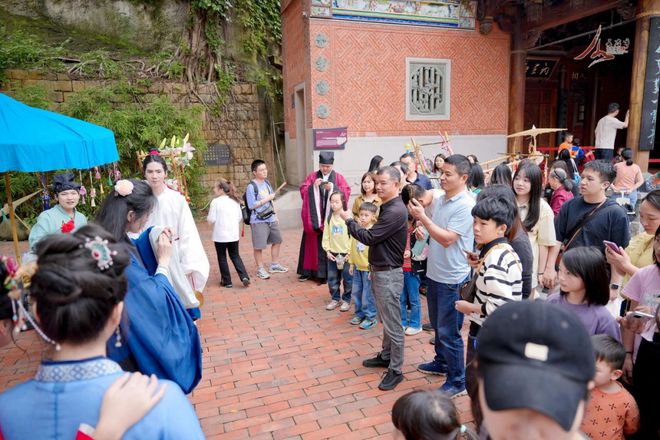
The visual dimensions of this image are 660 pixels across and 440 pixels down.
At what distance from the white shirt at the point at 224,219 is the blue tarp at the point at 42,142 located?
70.8 inches

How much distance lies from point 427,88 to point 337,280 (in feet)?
21.4

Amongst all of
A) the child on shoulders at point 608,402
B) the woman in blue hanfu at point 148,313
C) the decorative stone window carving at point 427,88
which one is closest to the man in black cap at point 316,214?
the woman in blue hanfu at point 148,313

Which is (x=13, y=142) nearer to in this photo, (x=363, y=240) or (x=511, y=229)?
(x=363, y=240)

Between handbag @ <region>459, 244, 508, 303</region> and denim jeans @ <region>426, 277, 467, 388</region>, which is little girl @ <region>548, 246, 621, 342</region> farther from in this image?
denim jeans @ <region>426, 277, 467, 388</region>

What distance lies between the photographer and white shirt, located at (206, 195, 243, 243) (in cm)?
577

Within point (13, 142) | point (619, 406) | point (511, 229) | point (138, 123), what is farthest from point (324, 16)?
point (619, 406)

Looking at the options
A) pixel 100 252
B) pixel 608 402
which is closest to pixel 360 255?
pixel 608 402

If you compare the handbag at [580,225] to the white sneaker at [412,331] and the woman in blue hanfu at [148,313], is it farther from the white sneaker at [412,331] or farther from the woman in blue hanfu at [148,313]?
the woman in blue hanfu at [148,313]

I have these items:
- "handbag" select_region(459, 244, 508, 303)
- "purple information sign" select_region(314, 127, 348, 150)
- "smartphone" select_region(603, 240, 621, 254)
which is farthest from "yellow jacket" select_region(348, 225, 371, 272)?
"purple information sign" select_region(314, 127, 348, 150)

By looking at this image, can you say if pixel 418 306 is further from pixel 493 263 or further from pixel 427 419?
pixel 427 419

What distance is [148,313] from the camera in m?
1.93

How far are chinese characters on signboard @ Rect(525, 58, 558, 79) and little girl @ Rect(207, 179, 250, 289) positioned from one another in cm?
1152

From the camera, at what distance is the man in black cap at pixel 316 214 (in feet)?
19.2

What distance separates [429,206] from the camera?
429cm
